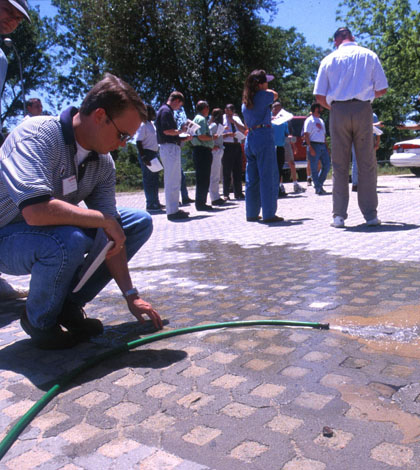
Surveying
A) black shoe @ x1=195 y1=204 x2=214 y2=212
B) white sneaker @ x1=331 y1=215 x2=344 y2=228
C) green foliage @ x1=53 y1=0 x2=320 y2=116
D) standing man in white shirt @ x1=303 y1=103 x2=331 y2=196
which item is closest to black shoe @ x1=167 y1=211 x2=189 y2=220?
black shoe @ x1=195 y1=204 x2=214 y2=212

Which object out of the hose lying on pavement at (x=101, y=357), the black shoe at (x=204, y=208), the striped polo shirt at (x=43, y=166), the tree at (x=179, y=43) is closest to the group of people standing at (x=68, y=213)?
the striped polo shirt at (x=43, y=166)

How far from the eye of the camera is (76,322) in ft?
9.11

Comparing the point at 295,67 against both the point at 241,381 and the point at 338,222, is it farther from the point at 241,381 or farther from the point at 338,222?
the point at 241,381

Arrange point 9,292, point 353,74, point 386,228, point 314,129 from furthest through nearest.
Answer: point 314,129
point 386,228
point 353,74
point 9,292

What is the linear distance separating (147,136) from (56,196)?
7129 millimetres

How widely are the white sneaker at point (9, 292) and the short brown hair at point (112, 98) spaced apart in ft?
6.11

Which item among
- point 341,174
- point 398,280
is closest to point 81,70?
point 341,174

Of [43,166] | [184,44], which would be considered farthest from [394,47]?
[43,166]

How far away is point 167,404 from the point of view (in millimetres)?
2020

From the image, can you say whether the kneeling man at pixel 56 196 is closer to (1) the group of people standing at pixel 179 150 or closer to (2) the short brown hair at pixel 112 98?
(2) the short brown hair at pixel 112 98

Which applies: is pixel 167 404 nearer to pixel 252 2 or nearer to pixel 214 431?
pixel 214 431

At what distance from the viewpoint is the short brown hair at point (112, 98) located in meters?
2.39

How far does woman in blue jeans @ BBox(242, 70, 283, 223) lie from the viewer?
6.92 metres

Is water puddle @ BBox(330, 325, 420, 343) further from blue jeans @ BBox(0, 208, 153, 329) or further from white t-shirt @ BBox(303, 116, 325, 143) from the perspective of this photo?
white t-shirt @ BBox(303, 116, 325, 143)
